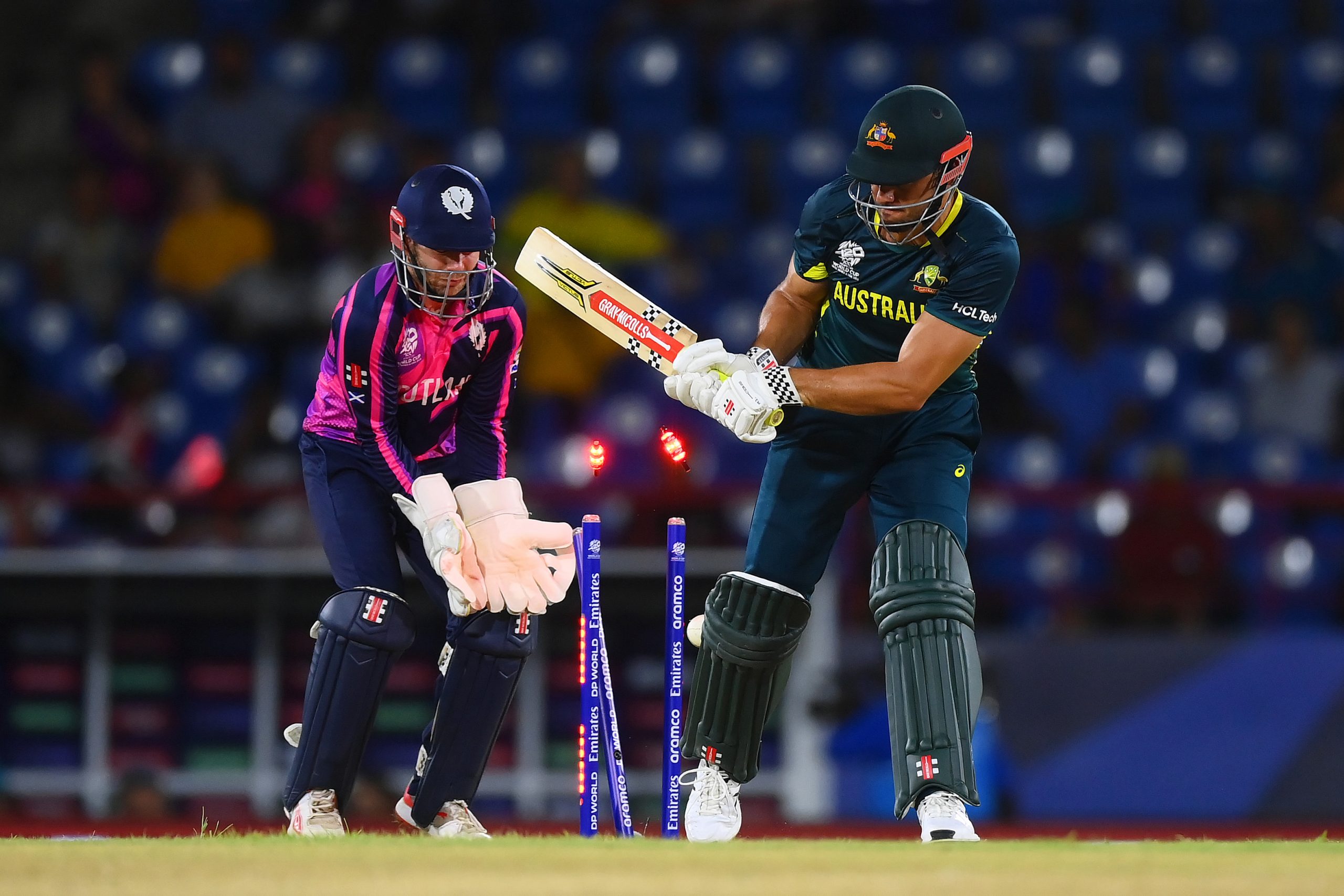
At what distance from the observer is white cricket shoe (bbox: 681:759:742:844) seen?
514cm


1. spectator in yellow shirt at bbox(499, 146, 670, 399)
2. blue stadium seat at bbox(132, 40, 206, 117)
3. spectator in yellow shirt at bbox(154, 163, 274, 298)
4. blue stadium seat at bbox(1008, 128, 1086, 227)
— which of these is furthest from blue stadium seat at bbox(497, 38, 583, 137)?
blue stadium seat at bbox(1008, 128, 1086, 227)

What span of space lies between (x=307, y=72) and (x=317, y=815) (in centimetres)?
733

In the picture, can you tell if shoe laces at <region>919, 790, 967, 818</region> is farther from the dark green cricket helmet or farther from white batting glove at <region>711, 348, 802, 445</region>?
the dark green cricket helmet

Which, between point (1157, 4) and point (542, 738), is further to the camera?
point (1157, 4)

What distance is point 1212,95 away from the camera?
11.3 metres

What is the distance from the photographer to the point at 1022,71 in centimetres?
1145

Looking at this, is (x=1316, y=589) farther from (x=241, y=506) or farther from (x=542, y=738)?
(x=241, y=506)

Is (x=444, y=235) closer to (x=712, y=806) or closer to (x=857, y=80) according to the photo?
(x=712, y=806)

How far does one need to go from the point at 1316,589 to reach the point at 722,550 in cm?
299

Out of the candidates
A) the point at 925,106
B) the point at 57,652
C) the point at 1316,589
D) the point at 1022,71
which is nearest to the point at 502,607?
the point at 925,106

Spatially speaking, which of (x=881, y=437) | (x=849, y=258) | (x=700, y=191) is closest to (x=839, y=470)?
(x=881, y=437)

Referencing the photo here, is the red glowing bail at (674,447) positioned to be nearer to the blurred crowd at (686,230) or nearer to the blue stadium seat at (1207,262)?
the blurred crowd at (686,230)

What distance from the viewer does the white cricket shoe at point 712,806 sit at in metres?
5.14

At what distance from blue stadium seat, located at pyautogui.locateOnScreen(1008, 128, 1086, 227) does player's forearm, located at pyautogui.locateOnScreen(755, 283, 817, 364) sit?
226 inches
